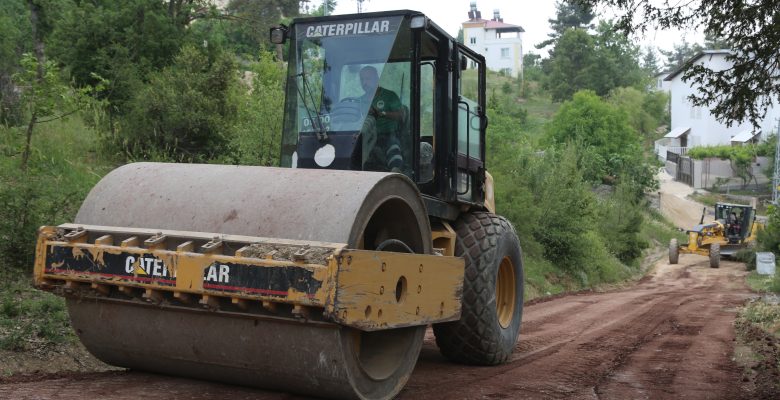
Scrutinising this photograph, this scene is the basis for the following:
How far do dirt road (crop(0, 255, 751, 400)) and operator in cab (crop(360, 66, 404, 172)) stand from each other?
1819mm

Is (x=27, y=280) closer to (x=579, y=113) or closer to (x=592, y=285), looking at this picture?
(x=592, y=285)

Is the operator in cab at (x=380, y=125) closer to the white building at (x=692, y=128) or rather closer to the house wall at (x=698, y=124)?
the white building at (x=692, y=128)

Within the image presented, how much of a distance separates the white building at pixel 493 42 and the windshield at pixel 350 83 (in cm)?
12719

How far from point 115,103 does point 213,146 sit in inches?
123

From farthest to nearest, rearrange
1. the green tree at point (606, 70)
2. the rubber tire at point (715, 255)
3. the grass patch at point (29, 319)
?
1. the green tree at point (606, 70)
2. the rubber tire at point (715, 255)
3. the grass patch at point (29, 319)

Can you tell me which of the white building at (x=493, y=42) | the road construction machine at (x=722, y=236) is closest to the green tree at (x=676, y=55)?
the white building at (x=493, y=42)

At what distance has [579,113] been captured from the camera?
65.2 metres

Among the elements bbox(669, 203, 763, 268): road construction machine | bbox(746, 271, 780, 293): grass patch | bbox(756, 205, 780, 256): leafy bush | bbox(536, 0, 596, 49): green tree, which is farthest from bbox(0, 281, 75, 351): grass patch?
bbox(536, 0, 596, 49): green tree

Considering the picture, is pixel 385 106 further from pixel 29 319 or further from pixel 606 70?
pixel 606 70

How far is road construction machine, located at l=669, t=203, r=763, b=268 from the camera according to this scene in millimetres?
36469

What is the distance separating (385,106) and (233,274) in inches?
102

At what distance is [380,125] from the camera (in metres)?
7.35

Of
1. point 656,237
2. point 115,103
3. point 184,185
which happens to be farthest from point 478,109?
point 656,237

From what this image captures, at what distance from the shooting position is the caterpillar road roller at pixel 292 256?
5.31 meters
